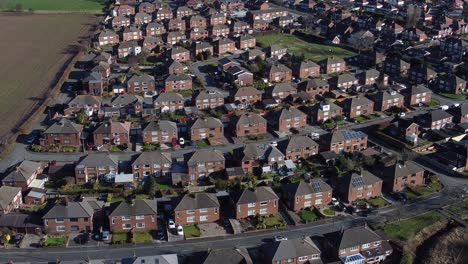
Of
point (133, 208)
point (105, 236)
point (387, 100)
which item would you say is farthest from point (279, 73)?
point (105, 236)

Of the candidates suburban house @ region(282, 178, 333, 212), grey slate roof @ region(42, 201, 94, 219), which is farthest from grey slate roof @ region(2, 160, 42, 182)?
suburban house @ region(282, 178, 333, 212)

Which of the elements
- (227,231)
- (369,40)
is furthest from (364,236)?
(369,40)

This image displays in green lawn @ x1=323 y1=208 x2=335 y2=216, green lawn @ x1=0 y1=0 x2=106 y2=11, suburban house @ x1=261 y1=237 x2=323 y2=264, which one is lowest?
green lawn @ x1=323 y1=208 x2=335 y2=216

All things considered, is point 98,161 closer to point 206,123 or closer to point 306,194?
point 206,123

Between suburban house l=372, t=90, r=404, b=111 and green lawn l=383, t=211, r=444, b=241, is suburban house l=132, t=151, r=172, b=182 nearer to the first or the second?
green lawn l=383, t=211, r=444, b=241

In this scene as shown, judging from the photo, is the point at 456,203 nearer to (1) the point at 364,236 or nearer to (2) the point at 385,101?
(1) the point at 364,236
